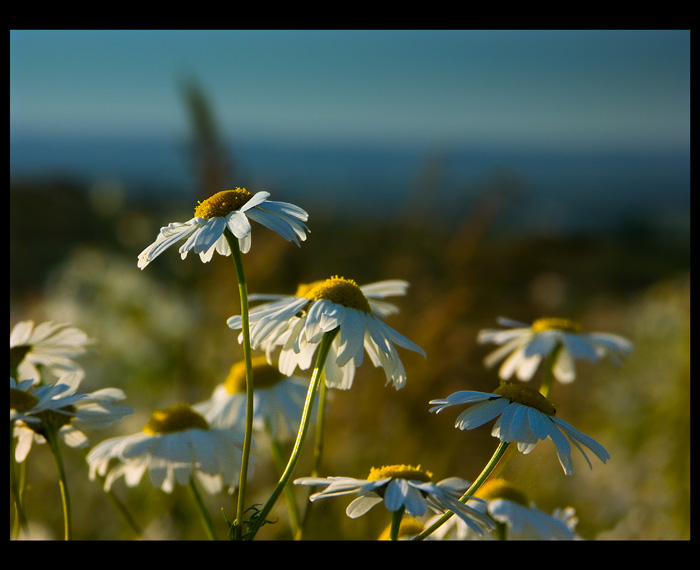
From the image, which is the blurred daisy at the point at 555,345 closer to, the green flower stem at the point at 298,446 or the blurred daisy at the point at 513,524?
the blurred daisy at the point at 513,524

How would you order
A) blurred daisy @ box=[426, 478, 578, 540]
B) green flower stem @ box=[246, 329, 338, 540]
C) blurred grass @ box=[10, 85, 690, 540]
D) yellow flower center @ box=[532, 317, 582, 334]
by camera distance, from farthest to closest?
blurred grass @ box=[10, 85, 690, 540], yellow flower center @ box=[532, 317, 582, 334], blurred daisy @ box=[426, 478, 578, 540], green flower stem @ box=[246, 329, 338, 540]

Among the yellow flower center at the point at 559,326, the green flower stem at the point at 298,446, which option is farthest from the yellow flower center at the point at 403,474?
the yellow flower center at the point at 559,326

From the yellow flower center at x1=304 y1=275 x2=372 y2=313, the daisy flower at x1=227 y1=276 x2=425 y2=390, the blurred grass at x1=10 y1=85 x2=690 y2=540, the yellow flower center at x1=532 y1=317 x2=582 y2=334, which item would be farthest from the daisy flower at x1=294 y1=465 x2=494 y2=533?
the blurred grass at x1=10 y1=85 x2=690 y2=540

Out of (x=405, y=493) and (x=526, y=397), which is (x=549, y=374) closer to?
(x=526, y=397)

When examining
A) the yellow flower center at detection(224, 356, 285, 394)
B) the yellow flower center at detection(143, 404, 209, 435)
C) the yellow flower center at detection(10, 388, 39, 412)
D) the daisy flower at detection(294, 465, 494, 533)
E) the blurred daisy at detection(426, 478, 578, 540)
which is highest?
the yellow flower center at detection(10, 388, 39, 412)

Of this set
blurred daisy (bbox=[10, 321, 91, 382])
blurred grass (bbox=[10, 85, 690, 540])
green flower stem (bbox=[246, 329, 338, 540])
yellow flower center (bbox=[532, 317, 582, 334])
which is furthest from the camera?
→ blurred grass (bbox=[10, 85, 690, 540])

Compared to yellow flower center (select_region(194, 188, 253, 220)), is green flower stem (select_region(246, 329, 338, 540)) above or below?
below

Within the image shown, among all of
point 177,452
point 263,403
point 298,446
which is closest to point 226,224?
point 298,446

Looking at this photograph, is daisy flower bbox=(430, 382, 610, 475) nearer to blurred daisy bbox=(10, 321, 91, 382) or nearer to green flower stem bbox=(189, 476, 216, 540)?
green flower stem bbox=(189, 476, 216, 540)
